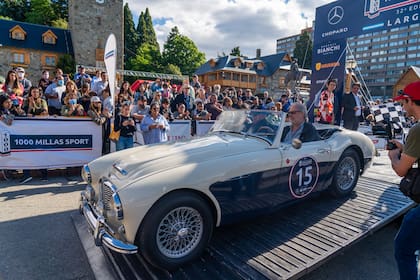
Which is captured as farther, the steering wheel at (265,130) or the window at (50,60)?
the window at (50,60)

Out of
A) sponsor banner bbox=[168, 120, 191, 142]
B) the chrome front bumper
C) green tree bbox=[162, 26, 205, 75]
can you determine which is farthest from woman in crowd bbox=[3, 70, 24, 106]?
green tree bbox=[162, 26, 205, 75]

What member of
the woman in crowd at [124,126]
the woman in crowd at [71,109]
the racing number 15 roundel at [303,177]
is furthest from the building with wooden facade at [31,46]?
the racing number 15 roundel at [303,177]

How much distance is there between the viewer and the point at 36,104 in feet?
20.6

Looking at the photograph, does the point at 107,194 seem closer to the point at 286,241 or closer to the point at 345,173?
the point at 286,241

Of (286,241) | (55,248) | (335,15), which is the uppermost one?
(335,15)

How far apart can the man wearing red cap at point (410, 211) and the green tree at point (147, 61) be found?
169ft

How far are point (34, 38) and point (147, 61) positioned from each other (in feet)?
60.4

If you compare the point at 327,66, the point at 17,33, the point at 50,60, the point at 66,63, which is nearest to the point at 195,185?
the point at 327,66

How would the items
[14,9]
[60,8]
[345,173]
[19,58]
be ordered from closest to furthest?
[345,173] < [19,58] < [60,8] < [14,9]

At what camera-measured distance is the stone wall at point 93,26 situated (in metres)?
35.6

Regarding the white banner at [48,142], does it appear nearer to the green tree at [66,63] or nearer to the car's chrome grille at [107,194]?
the car's chrome grille at [107,194]

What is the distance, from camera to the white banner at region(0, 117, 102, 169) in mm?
5598

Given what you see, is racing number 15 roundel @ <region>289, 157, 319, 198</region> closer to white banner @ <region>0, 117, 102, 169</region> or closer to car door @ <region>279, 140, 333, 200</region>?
car door @ <region>279, 140, 333, 200</region>

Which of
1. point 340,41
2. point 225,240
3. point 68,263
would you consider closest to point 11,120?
point 68,263
